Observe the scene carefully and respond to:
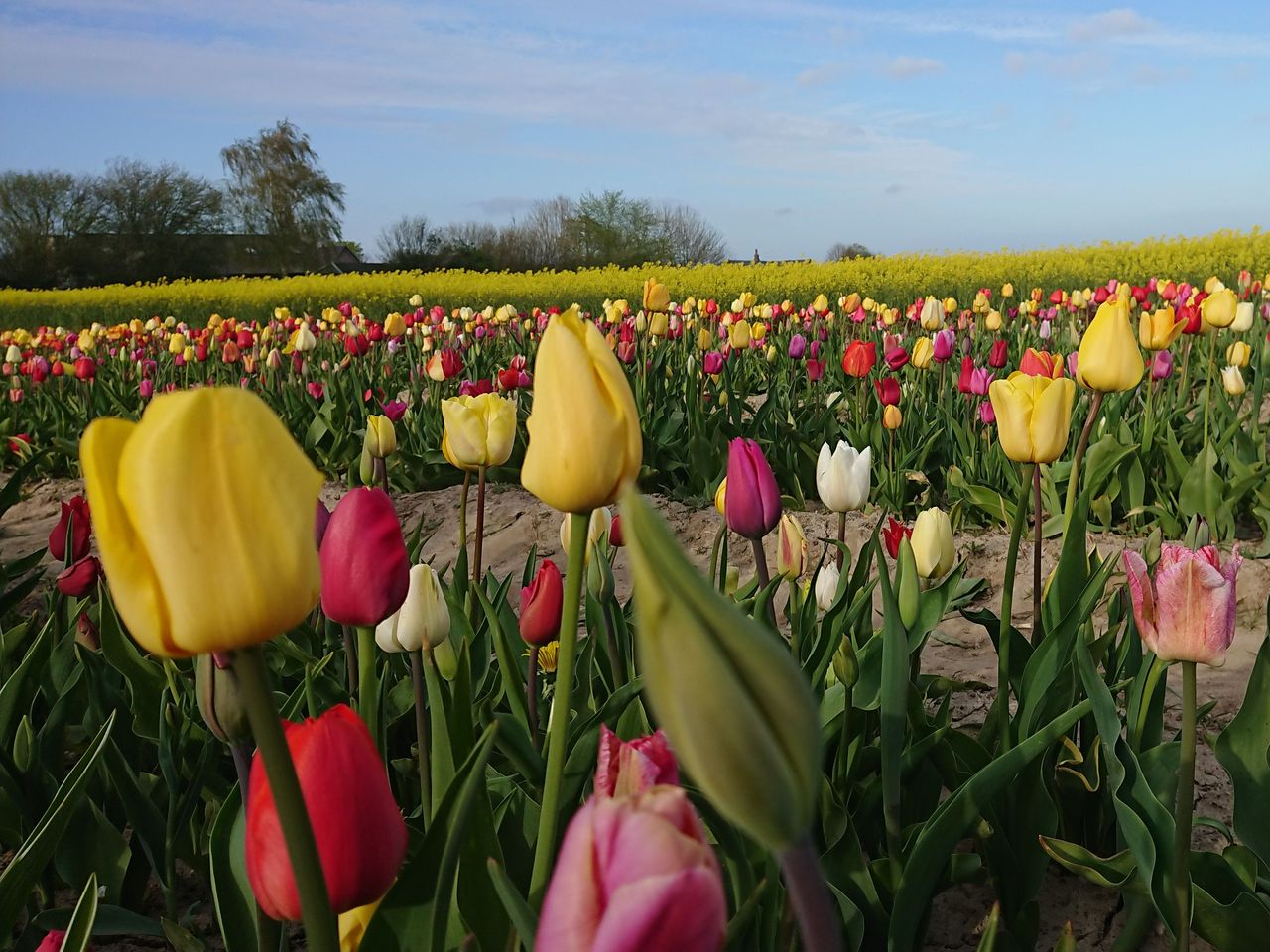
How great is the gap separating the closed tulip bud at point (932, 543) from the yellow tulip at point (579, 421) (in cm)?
112

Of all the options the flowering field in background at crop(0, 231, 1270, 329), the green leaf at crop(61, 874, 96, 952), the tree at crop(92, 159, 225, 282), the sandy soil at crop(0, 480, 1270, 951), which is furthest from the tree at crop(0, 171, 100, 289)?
the green leaf at crop(61, 874, 96, 952)

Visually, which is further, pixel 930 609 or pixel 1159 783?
pixel 930 609

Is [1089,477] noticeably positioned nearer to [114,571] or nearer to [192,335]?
[114,571]

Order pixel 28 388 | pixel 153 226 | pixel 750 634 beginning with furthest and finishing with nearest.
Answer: pixel 153 226 → pixel 28 388 → pixel 750 634

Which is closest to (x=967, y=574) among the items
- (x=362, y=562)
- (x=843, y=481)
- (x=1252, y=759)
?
(x=843, y=481)

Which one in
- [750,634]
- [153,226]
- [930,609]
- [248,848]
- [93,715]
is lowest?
[93,715]

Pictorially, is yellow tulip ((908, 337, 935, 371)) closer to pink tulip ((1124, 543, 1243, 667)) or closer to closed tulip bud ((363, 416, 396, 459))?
closed tulip bud ((363, 416, 396, 459))

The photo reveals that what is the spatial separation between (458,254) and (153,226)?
1171cm

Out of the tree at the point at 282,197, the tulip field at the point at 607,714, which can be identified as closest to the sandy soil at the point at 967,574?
the tulip field at the point at 607,714

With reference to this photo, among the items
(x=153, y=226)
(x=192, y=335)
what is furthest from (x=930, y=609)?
(x=153, y=226)

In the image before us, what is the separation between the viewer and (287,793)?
587 millimetres

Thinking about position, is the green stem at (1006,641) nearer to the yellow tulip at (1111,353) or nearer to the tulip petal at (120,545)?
the yellow tulip at (1111,353)

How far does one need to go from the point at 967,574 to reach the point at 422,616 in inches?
108

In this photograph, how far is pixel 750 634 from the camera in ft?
1.53
